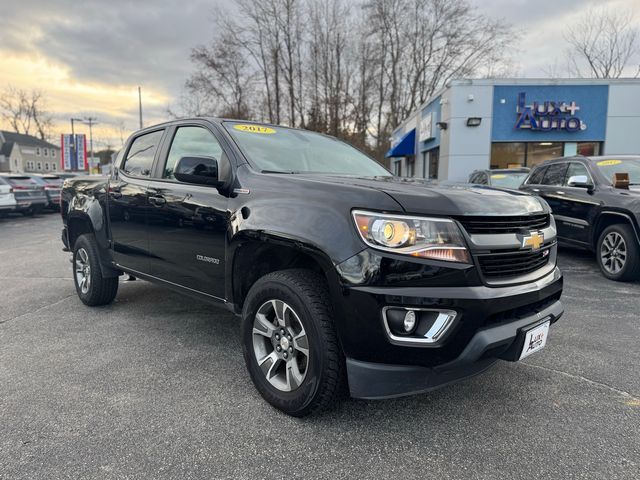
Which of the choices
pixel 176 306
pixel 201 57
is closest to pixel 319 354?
pixel 176 306

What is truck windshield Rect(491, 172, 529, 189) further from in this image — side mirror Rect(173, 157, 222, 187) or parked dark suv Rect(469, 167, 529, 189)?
side mirror Rect(173, 157, 222, 187)

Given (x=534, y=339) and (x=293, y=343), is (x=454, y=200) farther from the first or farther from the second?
(x=293, y=343)

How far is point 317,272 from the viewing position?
8.15ft

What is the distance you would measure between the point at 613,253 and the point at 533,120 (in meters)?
10.4

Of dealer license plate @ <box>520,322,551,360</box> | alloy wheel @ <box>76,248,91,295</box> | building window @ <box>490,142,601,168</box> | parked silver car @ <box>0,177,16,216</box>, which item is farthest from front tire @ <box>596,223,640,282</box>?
parked silver car @ <box>0,177,16,216</box>

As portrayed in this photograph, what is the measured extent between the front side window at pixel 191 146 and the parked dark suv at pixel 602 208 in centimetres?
491

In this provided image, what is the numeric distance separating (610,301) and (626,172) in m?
2.31

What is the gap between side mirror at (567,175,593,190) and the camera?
5.75m

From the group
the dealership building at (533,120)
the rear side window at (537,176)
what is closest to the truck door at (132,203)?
the rear side window at (537,176)

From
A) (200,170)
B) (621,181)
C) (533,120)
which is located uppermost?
(533,120)

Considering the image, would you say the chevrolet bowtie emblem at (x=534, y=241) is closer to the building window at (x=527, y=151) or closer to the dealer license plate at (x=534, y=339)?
the dealer license plate at (x=534, y=339)

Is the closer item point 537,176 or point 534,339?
point 534,339

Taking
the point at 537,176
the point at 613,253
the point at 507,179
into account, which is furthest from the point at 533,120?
the point at 613,253

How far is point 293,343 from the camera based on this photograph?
8.08ft
